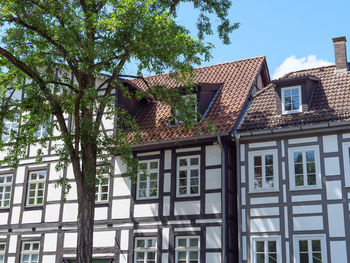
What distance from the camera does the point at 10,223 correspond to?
20906 mm

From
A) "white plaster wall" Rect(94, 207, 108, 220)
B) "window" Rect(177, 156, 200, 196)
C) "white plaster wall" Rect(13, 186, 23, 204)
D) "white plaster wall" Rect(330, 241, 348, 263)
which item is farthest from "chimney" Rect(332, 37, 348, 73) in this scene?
"white plaster wall" Rect(13, 186, 23, 204)

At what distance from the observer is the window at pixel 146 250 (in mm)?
17766

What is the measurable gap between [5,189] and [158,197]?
7.42 meters

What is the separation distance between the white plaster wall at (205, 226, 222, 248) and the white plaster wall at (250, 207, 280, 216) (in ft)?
4.04

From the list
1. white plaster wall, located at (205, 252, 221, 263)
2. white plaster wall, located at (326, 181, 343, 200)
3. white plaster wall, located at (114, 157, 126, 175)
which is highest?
white plaster wall, located at (114, 157, 126, 175)

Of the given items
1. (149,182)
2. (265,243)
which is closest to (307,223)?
(265,243)

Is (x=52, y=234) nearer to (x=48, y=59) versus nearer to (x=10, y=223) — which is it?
(x=10, y=223)

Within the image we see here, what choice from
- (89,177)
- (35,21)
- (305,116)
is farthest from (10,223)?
(305,116)

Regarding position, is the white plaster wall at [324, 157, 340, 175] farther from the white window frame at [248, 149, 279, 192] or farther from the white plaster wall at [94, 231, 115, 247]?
the white plaster wall at [94, 231, 115, 247]

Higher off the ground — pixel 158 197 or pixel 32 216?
pixel 158 197

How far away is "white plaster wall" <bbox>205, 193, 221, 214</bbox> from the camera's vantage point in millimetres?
16953

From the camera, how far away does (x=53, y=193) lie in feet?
66.9

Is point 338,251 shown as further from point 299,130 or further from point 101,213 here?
point 101,213

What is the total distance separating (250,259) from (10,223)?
10142 millimetres
